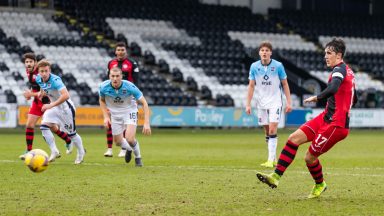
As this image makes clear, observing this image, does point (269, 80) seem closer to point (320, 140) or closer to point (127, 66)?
point (127, 66)

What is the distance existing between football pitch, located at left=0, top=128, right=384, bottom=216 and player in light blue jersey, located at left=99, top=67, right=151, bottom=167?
0.49 m

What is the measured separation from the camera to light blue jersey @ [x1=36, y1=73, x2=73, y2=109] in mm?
16594

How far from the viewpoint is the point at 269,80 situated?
17.2 metres

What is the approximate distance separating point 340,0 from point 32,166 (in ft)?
157

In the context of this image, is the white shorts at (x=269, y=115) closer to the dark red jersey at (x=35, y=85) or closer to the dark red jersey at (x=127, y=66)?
the dark red jersey at (x=127, y=66)

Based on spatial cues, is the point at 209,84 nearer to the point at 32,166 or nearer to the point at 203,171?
the point at 203,171

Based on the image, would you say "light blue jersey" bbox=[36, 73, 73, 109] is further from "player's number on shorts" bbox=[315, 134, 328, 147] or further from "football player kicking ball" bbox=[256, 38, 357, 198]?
"player's number on shorts" bbox=[315, 134, 328, 147]

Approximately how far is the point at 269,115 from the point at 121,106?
3121mm

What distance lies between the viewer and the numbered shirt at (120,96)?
15.5 meters

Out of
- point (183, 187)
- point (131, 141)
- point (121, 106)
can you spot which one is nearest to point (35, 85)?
point (121, 106)

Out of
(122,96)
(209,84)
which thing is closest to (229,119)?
(209,84)

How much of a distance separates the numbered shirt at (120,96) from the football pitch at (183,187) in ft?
3.66

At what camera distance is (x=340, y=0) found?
5725 cm

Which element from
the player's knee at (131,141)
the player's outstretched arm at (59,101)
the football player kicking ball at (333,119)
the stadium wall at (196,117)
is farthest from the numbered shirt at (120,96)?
the stadium wall at (196,117)
